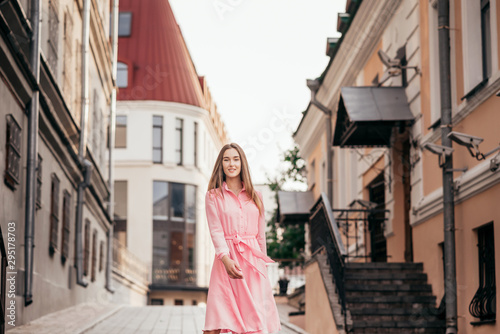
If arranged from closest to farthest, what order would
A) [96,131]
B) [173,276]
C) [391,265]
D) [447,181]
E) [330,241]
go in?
[447,181]
[330,241]
[391,265]
[96,131]
[173,276]

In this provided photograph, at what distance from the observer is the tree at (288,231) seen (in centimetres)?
3309

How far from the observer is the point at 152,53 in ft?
159

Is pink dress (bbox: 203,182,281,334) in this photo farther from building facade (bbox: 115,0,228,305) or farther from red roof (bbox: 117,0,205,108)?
red roof (bbox: 117,0,205,108)

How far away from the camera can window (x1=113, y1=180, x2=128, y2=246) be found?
47281mm

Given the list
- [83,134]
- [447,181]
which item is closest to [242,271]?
[447,181]

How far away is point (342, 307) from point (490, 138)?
3.00 meters

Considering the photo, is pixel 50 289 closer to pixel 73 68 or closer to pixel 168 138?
pixel 73 68

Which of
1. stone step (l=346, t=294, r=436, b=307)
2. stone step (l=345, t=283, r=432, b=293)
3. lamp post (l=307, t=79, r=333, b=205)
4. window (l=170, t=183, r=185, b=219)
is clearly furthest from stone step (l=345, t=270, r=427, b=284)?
window (l=170, t=183, r=185, b=219)

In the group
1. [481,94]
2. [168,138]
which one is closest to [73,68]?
[481,94]

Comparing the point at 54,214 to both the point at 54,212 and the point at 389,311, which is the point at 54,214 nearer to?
the point at 54,212

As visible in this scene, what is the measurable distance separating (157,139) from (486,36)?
1537 inches

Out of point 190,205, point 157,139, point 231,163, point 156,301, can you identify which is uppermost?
point 157,139

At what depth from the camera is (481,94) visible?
10.3 metres

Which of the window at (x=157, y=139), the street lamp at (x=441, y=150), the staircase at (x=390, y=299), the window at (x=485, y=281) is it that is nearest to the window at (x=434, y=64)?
the street lamp at (x=441, y=150)
